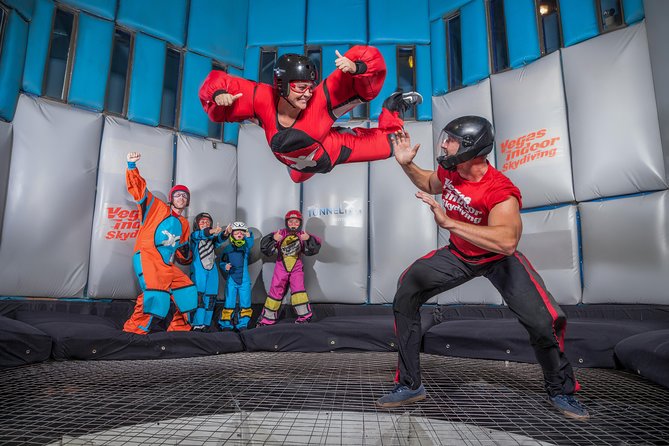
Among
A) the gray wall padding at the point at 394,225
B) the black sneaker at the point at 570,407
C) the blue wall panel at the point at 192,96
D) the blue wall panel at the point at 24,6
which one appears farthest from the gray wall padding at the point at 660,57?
the blue wall panel at the point at 24,6

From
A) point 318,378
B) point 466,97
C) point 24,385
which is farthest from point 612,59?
point 24,385

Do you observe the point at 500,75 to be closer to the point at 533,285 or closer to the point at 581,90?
the point at 581,90

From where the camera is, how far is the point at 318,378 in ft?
9.56

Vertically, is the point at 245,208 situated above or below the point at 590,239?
above

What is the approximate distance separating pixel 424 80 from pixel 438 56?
35 centimetres

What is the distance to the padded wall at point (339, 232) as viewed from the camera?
17.8 ft

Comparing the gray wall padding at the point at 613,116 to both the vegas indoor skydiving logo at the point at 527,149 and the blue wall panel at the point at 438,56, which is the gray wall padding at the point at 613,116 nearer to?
the vegas indoor skydiving logo at the point at 527,149

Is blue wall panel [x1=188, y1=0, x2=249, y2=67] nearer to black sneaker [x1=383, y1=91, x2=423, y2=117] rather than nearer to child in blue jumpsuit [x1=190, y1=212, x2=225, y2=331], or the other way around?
child in blue jumpsuit [x1=190, y1=212, x2=225, y2=331]

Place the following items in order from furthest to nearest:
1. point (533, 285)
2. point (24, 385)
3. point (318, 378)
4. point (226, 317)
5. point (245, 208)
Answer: point (245, 208)
point (226, 317)
point (318, 378)
point (24, 385)
point (533, 285)

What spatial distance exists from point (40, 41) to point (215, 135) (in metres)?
2.07

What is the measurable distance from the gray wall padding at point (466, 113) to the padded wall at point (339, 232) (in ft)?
3.15

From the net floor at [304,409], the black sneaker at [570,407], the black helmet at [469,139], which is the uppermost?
the black helmet at [469,139]

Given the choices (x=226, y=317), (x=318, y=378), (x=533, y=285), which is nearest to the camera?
(x=533, y=285)

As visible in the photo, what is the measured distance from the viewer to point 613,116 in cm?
413
